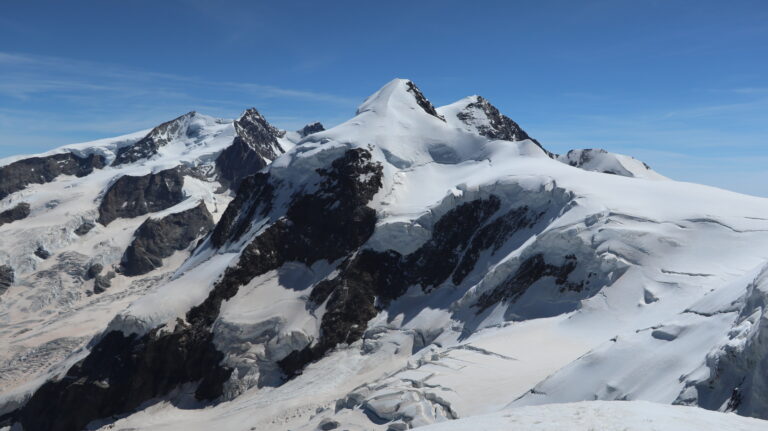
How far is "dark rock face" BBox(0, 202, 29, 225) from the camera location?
129m

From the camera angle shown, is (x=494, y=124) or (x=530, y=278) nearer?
(x=530, y=278)

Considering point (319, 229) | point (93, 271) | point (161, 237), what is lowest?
point (93, 271)

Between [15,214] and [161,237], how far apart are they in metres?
36.5

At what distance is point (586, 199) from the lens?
47.7 metres

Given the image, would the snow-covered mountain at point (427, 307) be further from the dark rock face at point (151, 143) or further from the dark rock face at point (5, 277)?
the dark rock face at point (151, 143)

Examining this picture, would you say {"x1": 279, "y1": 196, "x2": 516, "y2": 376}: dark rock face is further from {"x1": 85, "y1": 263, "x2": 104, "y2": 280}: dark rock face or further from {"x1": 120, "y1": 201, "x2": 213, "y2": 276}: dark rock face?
{"x1": 120, "y1": 201, "x2": 213, "y2": 276}: dark rock face

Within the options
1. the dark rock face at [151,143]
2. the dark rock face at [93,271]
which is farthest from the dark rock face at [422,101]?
the dark rock face at [151,143]

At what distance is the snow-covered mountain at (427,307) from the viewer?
23.2m

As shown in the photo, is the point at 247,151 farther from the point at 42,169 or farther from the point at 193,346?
the point at 193,346

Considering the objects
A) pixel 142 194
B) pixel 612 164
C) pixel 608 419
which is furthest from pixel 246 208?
pixel 142 194

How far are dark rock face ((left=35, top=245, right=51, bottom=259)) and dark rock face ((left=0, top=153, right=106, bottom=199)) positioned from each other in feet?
142

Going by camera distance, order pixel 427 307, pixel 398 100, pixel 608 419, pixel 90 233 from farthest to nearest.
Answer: pixel 90 233, pixel 398 100, pixel 427 307, pixel 608 419

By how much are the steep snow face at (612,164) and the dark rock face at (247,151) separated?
92766mm

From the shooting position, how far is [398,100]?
85000 mm
